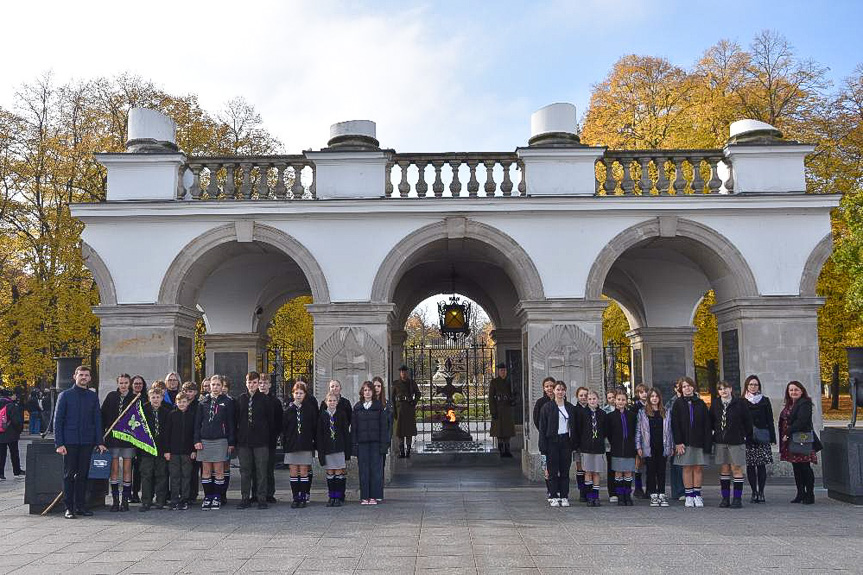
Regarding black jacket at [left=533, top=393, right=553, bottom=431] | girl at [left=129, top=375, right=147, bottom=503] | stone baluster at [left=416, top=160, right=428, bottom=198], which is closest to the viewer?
girl at [left=129, top=375, right=147, bottom=503]

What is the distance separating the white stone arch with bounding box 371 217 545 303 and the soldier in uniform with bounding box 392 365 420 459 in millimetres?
3270

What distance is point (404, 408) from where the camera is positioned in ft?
49.9

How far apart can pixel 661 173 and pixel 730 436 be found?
4.87 meters

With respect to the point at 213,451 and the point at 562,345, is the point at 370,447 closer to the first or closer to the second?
the point at 213,451

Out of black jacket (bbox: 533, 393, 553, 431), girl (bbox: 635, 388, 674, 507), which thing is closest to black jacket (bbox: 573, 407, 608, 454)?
girl (bbox: 635, 388, 674, 507)

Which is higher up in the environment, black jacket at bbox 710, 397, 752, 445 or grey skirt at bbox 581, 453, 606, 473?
black jacket at bbox 710, 397, 752, 445

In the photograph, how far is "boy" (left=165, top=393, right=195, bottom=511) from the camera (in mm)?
9773

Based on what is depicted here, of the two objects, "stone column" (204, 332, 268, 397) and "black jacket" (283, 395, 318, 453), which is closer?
"black jacket" (283, 395, 318, 453)

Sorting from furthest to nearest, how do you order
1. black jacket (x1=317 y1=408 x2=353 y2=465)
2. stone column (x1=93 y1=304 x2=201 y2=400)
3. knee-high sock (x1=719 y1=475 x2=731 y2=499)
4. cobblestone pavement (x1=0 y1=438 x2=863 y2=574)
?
stone column (x1=93 y1=304 x2=201 y2=400) < black jacket (x1=317 y1=408 x2=353 y2=465) < knee-high sock (x1=719 y1=475 x2=731 y2=499) < cobblestone pavement (x1=0 y1=438 x2=863 y2=574)

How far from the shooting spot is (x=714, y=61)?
2577cm

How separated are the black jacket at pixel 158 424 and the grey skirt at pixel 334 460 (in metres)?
1.95

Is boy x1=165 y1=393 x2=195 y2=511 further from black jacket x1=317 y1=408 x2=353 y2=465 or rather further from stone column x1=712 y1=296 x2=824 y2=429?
stone column x1=712 y1=296 x2=824 y2=429

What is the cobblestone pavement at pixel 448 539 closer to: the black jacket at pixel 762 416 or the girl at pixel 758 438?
the girl at pixel 758 438

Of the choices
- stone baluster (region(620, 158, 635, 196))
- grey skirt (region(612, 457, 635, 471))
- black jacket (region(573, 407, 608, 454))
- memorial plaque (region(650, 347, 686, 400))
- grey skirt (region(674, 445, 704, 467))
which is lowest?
grey skirt (region(612, 457, 635, 471))
